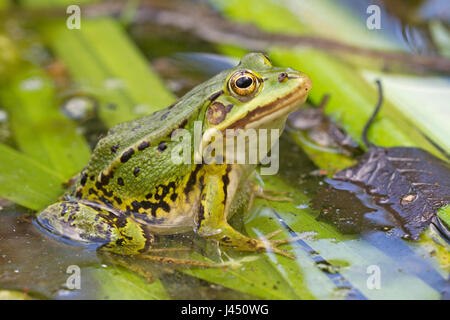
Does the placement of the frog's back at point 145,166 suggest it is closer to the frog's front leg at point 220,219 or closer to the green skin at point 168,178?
the green skin at point 168,178

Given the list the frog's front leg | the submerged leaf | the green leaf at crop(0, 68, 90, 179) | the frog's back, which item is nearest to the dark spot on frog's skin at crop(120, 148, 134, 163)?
the frog's back

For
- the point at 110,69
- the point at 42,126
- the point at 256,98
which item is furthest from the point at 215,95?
the point at 110,69

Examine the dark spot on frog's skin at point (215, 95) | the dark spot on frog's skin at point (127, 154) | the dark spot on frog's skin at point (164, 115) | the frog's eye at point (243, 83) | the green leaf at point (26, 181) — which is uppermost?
the frog's eye at point (243, 83)

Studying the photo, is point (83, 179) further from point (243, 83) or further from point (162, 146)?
point (243, 83)

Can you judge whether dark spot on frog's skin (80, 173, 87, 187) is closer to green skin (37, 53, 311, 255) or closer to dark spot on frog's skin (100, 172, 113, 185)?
green skin (37, 53, 311, 255)

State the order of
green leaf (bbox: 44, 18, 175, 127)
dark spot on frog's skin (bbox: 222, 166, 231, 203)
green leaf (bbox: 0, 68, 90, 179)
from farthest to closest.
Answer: green leaf (bbox: 44, 18, 175, 127)
green leaf (bbox: 0, 68, 90, 179)
dark spot on frog's skin (bbox: 222, 166, 231, 203)

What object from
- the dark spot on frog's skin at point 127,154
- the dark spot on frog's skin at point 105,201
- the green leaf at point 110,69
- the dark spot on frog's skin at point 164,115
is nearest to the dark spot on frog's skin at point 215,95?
the dark spot on frog's skin at point 164,115
